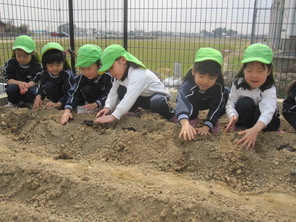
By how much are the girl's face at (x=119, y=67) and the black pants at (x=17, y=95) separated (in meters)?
1.67

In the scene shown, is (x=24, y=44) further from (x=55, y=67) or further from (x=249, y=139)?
(x=249, y=139)

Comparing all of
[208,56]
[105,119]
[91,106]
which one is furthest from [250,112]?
[91,106]

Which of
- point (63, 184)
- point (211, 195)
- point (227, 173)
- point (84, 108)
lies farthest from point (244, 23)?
point (63, 184)

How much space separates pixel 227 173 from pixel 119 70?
1614 millimetres

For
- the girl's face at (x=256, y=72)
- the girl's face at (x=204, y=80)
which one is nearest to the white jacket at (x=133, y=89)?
the girl's face at (x=204, y=80)

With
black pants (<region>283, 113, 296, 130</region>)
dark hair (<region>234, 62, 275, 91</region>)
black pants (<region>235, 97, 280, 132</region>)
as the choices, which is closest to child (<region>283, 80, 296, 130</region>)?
black pants (<region>283, 113, 296, 130</region>)

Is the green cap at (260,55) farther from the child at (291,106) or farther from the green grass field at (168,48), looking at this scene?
the green grass field at (168,48)

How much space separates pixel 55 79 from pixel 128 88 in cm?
134

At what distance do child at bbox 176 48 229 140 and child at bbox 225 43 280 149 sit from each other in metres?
0.15

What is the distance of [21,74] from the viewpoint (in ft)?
14.2

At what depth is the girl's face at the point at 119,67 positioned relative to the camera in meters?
3.15

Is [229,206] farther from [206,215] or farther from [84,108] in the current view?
[84,108]

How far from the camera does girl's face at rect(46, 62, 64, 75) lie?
3776mm

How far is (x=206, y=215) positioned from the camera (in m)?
1.80
